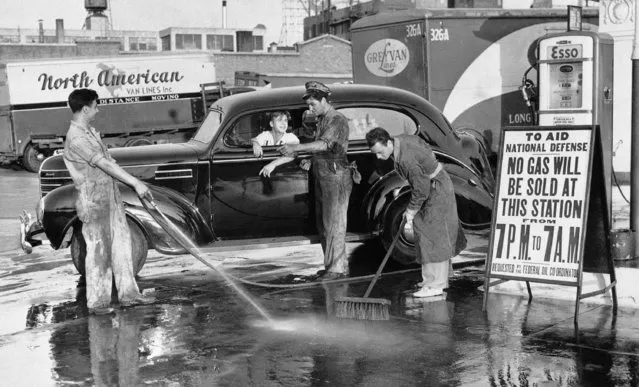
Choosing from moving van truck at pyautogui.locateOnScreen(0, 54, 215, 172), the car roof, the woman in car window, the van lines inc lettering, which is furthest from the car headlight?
the van lines inc lettering

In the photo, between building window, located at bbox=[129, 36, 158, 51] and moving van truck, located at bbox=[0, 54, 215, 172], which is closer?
moving van truck, located at bbox=[0, 54, 215, 172]

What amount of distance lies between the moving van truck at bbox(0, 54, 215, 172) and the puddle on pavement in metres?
21.9

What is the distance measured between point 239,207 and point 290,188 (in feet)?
1.76

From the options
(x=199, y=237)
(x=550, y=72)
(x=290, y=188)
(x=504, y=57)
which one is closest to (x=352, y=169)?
(x=290, y=188)

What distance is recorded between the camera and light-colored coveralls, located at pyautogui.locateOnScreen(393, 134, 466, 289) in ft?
26.0

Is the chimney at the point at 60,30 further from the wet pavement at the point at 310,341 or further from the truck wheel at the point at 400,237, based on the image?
the truck wheel at the point at 400,237

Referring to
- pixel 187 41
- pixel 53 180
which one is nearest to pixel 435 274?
pixel 53 180

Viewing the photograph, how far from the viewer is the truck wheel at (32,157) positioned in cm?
2916

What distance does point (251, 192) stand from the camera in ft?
30.5

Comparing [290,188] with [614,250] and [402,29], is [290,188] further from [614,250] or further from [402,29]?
[402,29]

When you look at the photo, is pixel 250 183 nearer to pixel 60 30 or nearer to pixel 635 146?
pixel 635 146

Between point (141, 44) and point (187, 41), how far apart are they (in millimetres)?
8685

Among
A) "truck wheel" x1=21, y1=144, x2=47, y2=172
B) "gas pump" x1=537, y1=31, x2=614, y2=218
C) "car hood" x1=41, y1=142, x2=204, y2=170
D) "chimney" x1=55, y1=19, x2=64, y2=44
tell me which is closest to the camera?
"car hood" x1=41, y1=142, x2=204, y2=170

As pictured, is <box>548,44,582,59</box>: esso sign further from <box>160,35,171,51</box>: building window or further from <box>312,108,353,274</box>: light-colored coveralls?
<box>160,35,171,51</box>: building window
